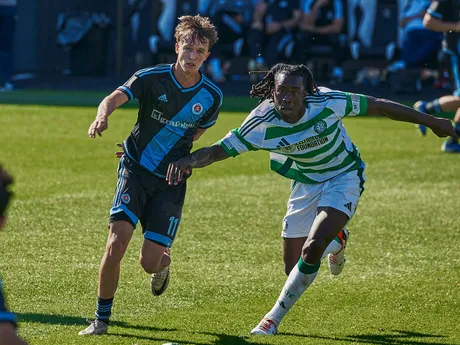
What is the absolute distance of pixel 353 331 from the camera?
7.43m

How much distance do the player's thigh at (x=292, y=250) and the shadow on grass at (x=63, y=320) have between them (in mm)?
1195

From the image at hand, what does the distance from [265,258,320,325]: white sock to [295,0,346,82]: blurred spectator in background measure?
2192cm

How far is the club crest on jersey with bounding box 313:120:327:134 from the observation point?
7.52 metres

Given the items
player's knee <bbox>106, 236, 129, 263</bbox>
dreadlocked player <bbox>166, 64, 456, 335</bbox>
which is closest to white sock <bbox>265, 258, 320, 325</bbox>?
dreadlocked player <bbox>166, 64, 456, 335</bbox>

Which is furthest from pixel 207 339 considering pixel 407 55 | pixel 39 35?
pixel 39 35

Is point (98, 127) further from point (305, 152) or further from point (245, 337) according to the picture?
point (245, 337)

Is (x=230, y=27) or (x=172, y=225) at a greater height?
(x=172, y=225)

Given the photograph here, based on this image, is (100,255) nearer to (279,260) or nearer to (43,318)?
(279,260)

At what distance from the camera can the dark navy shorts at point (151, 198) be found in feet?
24.8

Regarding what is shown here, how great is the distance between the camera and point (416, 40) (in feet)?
92.3

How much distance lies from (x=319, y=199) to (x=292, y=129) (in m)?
0.63

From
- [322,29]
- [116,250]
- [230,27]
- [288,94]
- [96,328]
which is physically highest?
[288,94]

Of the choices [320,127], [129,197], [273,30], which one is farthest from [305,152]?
[273,30]

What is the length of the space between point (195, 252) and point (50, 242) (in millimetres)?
1366
